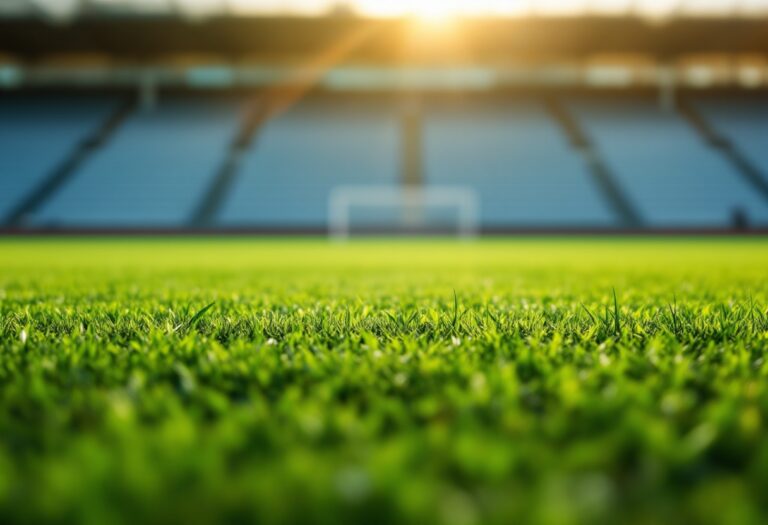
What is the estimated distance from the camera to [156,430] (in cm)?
79

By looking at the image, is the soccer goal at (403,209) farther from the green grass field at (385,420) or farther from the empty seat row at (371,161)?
the green grass field at (385,420)

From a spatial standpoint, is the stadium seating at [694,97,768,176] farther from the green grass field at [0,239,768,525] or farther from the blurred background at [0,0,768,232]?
the green grass field at [0,239,768,525]

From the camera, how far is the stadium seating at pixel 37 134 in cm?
1933

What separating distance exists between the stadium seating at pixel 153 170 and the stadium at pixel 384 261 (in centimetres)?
10

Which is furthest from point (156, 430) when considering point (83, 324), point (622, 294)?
point (622, 294)

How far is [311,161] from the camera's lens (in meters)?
20.4

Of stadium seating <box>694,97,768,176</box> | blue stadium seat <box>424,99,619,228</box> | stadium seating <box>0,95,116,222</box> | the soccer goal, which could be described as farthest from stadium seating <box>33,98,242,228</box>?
stadium seating <box>694,97,768,176</box>

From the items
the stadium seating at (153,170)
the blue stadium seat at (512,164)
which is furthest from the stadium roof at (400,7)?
the blue stadium seat at (512,164)

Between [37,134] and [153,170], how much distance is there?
449cm

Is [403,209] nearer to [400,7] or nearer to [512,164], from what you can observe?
[512,164]

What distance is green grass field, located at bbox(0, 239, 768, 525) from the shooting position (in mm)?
569

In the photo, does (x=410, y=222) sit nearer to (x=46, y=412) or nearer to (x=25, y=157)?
(x=25, y=157)

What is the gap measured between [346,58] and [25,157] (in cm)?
1078

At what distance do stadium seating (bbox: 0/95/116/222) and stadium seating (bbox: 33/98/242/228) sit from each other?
1.07m
